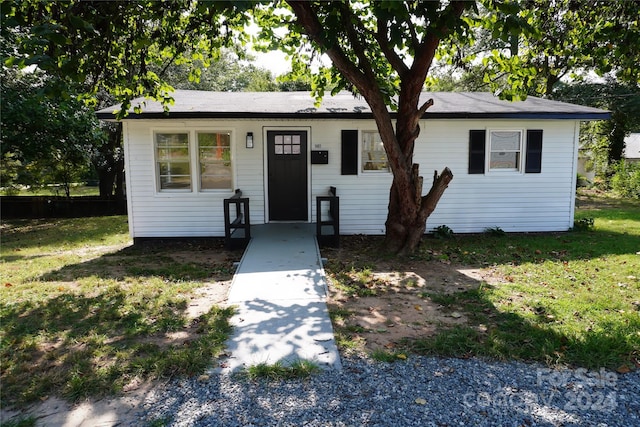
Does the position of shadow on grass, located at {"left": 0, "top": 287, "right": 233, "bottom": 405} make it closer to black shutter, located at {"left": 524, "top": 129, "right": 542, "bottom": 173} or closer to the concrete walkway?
the concrete walkway

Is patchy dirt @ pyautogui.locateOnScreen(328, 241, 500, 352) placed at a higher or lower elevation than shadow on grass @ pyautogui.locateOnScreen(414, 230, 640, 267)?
lower

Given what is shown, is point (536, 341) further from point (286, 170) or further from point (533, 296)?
point (286, 170)

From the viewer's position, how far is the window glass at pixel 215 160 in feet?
30.4

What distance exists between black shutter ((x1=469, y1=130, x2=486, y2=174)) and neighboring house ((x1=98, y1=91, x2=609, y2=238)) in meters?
0.02

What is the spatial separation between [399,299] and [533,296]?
64.6 inches

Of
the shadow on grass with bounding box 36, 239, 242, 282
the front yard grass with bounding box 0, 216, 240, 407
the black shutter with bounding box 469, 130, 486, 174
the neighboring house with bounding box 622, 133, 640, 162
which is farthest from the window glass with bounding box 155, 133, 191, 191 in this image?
the neighboring house with bounding box 622, 133, 640, 162

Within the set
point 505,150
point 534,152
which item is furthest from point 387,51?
point 534,152

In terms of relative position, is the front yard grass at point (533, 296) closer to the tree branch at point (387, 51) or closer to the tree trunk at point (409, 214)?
the tree trunk at point (409, 214)

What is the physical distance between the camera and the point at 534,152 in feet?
31.8

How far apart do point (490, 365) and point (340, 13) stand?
583cm

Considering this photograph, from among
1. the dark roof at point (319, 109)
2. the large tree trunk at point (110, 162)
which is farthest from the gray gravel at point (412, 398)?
the large tree trunk at point (110, 162)

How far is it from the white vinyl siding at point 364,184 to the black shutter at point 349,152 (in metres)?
0.11

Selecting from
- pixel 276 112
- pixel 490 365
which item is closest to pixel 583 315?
pixel 490 365

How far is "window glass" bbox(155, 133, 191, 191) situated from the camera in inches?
361
